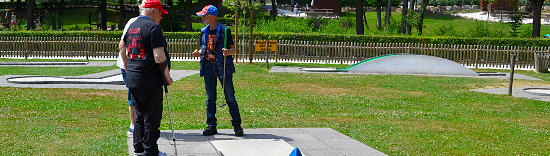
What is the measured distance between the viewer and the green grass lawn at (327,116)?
7.71 m

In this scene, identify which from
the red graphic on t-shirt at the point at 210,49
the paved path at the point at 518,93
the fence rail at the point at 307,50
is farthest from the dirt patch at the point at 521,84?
the red graphic on t-shirt at the point at 210,49

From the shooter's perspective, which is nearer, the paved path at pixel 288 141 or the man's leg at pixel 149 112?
the man's leg at pixel 149 112

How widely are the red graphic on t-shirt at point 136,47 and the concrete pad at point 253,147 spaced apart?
4.79ft

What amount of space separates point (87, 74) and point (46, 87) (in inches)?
155

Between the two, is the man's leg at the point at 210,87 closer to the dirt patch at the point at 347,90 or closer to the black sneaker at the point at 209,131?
the black sneaker at the point at 209,131

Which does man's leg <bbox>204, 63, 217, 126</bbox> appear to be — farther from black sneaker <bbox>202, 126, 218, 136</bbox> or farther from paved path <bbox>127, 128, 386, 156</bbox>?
paved path <bbox>127, 128, 386, 156</bbox>

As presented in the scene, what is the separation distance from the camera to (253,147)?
7.09 metres

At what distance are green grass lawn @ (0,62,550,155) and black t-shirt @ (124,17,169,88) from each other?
1.25 metres

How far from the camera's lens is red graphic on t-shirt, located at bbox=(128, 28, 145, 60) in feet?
20.0

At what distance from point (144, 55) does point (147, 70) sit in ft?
0.51

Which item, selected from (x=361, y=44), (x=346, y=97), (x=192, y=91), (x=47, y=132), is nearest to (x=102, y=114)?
(x=47, y=132)

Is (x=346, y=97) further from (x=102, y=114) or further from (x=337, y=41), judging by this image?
(x=337, y=41)

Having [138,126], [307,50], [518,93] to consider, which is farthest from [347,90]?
[307,50]

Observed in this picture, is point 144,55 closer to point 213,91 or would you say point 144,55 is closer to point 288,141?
point 213,91
